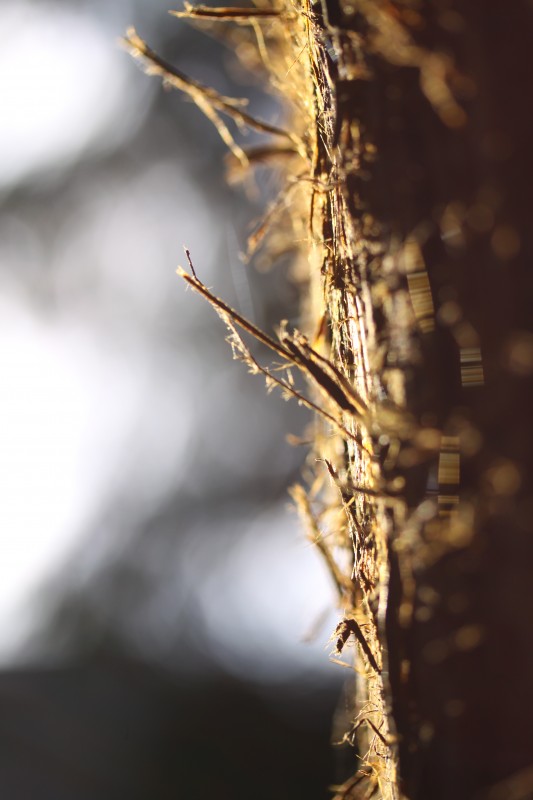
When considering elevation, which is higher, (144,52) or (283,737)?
(144,52)

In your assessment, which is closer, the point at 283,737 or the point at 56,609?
the point at 283,737

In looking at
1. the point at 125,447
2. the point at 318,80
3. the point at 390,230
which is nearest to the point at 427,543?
the point at 390,230

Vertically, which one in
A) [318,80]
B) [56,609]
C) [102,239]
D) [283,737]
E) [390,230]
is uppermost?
[102,239]

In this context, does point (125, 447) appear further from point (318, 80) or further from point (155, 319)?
point (318, 80)

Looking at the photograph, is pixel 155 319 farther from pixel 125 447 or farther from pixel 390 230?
pixel 390 230

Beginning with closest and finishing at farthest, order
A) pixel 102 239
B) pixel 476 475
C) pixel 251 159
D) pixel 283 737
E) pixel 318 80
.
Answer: pixel 476 475 → pixel 318 80 → pixel 251 159 → pixel 283 737 → pixel 102 239

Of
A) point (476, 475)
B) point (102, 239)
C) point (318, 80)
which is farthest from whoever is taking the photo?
point (102, 239)

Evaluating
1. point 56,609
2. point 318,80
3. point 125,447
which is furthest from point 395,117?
point 56,609
